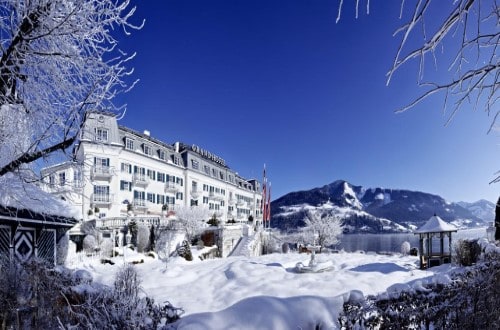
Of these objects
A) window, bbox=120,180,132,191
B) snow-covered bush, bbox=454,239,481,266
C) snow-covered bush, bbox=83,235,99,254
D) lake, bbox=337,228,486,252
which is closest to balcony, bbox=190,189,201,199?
window, bbox=120,180,132,191

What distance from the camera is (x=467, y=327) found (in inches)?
157

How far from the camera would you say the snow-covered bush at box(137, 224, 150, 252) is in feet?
84.9

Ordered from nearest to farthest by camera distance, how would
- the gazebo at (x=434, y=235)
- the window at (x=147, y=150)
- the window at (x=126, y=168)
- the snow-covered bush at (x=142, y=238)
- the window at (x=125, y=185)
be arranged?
the gazebo at (x=434, y=235), the snow-covered bush at (x=142, y=238), the window at (x=126, y=168), the window at (x=125, y=185), the window at (x=147, y=150)

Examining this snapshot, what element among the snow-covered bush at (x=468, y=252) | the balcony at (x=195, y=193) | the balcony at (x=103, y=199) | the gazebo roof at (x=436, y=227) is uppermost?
the balcony at (x=195, y=193)

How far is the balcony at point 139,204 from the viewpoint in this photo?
108 ft

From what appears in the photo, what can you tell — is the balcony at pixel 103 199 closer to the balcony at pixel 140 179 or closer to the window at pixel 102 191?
the window at pixel 102 191

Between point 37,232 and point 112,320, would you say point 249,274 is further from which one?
point 112,320

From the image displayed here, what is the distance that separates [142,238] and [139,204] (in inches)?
325

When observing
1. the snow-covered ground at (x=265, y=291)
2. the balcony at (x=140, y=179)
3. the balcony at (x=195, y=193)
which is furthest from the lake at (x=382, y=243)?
the balcony at (x=140, y=179)

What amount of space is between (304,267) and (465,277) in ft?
36.9

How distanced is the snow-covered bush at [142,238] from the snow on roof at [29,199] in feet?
54.3

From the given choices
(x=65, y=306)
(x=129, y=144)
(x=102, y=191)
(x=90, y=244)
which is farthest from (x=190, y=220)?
(x=65, y=306)

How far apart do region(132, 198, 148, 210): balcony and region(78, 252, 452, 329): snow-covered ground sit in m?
12.7

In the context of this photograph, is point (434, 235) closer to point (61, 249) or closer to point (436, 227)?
point (436, 227)
